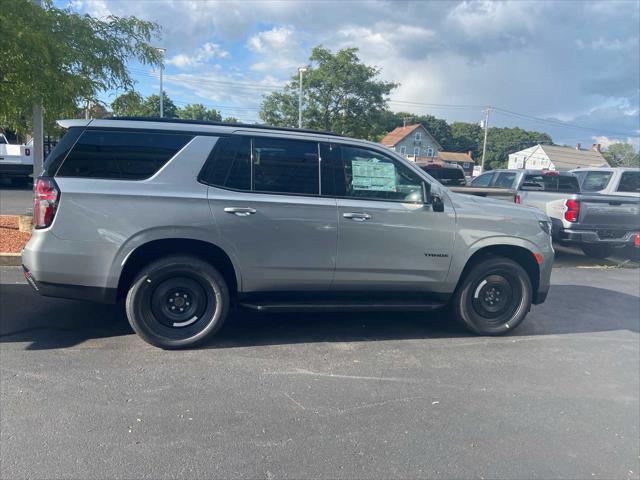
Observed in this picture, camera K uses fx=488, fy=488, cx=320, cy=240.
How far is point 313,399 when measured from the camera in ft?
12.3

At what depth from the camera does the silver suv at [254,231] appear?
4.23 meters

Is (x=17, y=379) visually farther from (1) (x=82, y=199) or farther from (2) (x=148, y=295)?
(1) (x=82, y=199)

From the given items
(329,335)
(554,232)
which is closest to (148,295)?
(329,335)

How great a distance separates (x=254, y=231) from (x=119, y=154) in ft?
4.48

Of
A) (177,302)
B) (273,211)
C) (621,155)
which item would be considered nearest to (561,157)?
(621,155)

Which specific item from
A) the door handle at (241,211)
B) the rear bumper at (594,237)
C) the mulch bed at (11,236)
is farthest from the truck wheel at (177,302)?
the rear bumper at (594,237)

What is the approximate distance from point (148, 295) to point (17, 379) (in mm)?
1175

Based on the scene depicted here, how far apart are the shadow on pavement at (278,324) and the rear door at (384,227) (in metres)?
0.69

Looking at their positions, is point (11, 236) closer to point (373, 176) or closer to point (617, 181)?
point (373, 176)

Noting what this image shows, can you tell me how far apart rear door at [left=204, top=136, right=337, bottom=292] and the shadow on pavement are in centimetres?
69

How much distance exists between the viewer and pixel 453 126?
112 m

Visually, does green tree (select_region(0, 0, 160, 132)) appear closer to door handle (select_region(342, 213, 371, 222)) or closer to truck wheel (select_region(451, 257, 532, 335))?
door handle (select_region(342, 213, 371, 222))

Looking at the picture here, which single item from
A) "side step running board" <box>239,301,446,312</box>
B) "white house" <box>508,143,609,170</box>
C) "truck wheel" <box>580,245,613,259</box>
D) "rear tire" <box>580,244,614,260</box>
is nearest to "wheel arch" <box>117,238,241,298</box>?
"side step running board" <box>239,301,446,312</box>

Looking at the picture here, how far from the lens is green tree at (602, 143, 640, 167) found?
203 ft
